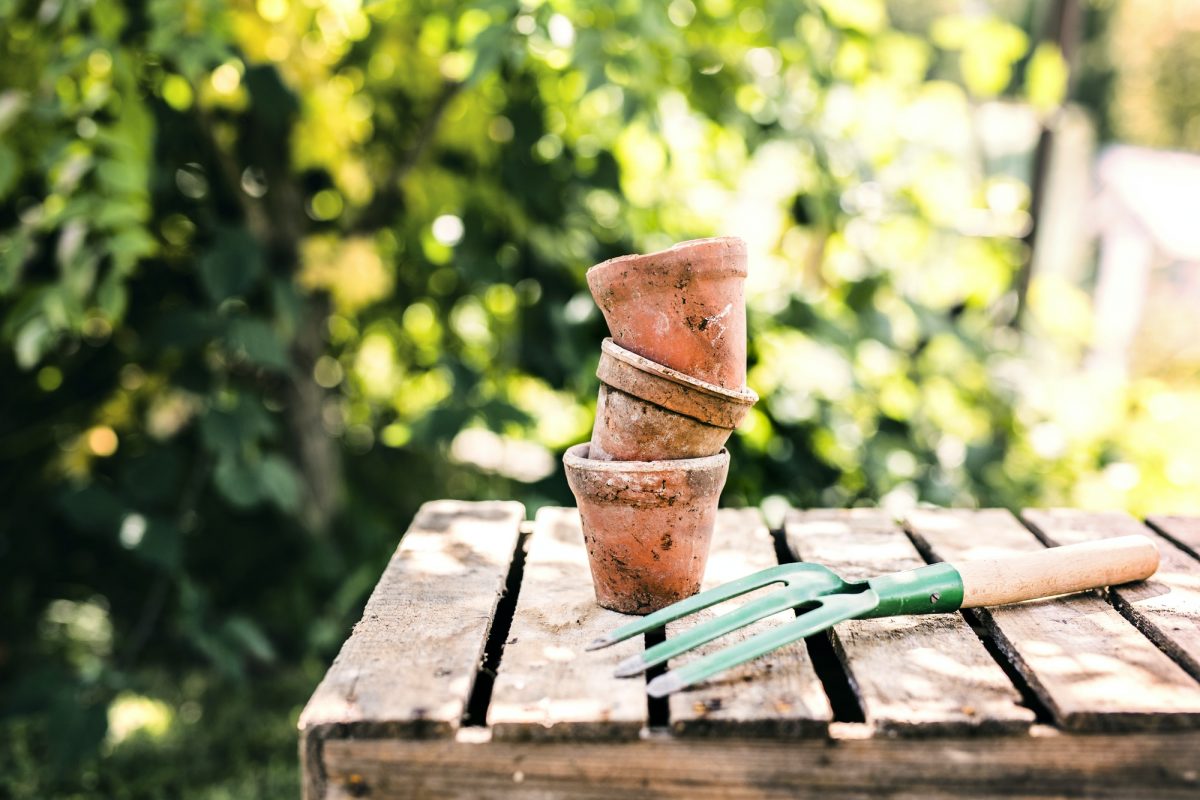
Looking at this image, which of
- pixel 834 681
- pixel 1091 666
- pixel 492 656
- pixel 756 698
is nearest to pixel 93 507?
pixel 492 656

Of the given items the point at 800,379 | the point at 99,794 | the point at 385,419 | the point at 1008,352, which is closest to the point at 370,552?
the point at 385,419

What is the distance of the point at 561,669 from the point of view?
3.77 feet

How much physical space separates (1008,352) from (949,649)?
202cm

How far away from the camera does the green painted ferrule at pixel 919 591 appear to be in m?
1.24

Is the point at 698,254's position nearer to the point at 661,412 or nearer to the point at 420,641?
the point at 661,412

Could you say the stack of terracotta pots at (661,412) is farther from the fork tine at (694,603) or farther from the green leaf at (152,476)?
the green leaf at (152,476)

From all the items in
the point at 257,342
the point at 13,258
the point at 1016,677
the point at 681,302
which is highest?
the point at 681,302

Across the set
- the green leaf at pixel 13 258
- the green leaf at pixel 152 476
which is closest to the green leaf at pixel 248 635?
the green leaf at pixel 152 476

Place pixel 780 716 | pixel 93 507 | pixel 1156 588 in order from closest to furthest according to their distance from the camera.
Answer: pixel 780 716
pixel 1156 588
pixel 93 507

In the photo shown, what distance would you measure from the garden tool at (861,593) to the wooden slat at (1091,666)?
36 mm

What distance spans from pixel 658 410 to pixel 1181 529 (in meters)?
0.98

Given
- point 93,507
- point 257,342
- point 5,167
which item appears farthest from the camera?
point 93,507

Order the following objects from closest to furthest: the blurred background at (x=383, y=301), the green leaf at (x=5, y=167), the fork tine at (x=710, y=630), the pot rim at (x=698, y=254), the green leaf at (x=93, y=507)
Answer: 1. the fork tine at (x=710, y=630)
2. the pot rim at (x=698, y=254)
3. the green leaf at (x=5, y=167)
4. the blurred background at (x=383, y=301)
5. the green leaf at (x=93, y=507)

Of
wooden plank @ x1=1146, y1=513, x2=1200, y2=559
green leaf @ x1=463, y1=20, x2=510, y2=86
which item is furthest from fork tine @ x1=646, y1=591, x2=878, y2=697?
green leaf @ x1=463, y1=20, x2=510, y2=86
